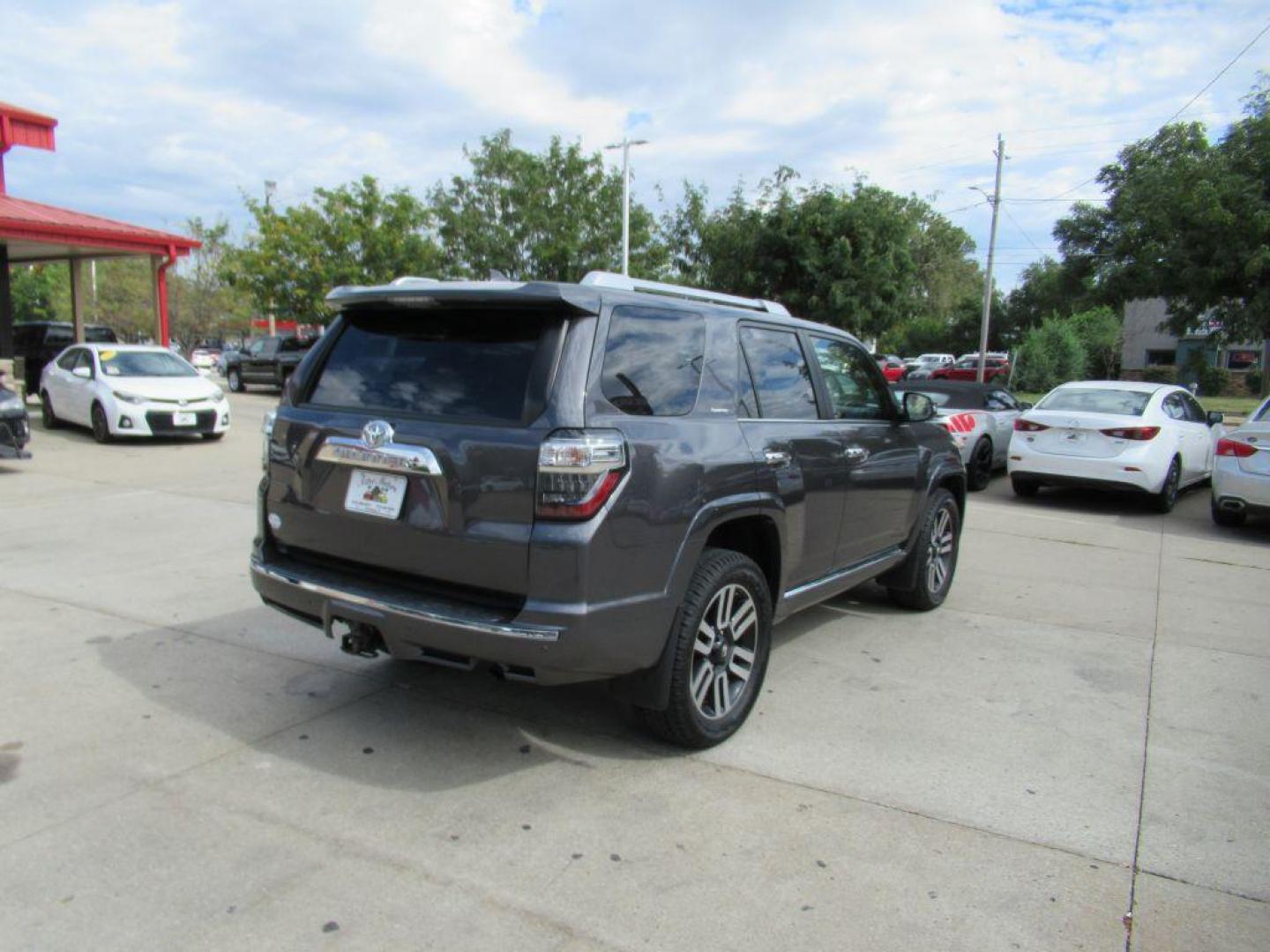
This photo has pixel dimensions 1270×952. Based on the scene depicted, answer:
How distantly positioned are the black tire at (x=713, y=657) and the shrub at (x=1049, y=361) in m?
34.8

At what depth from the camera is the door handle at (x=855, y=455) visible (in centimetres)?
487

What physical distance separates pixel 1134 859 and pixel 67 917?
3.36 m

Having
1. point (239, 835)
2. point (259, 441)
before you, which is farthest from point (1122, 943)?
point (259, 441)

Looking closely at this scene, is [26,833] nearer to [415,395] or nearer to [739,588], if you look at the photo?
[415,395]

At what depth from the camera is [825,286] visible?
24.6m

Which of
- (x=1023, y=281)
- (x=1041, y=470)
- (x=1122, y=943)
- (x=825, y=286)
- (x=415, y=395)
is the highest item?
(x=1023, y=281)

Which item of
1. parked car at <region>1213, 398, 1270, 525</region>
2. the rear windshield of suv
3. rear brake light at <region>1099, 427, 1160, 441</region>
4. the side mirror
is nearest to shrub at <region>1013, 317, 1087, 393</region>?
rear brake light at <region>1099, 427, 1160, 441</region>

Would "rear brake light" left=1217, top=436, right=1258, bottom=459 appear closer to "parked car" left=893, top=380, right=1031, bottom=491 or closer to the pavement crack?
"parked car" left=893, top=380, right=1031, bottom=491

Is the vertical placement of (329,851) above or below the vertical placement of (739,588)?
below

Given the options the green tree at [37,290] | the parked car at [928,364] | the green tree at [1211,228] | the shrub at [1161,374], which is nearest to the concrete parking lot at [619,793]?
the green tree at [1211,228]

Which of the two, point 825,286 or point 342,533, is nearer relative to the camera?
point 342,533

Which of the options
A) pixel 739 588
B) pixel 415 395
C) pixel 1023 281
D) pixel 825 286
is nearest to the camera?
pixel 415 395

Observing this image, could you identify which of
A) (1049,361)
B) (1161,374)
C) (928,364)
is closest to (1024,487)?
(1049,361)

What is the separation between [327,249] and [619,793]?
30.7 meters
